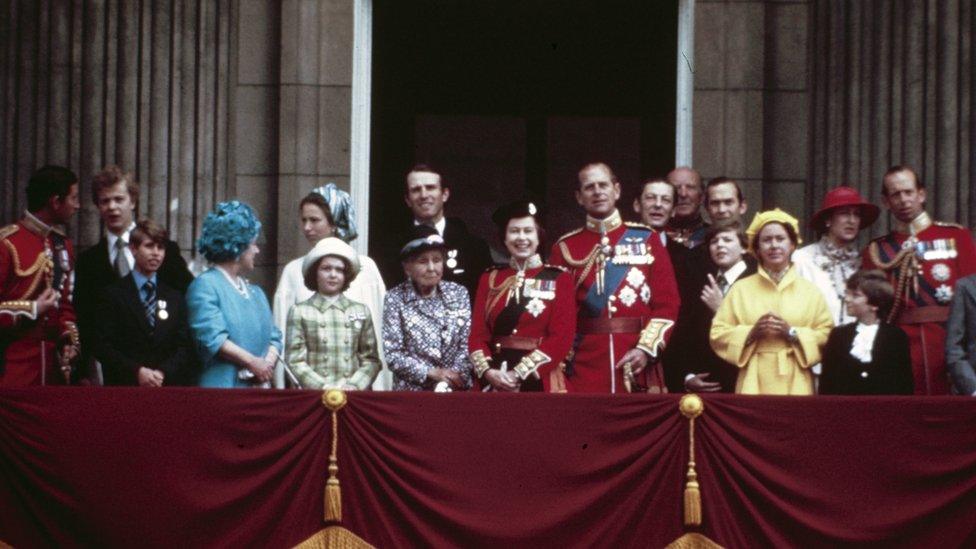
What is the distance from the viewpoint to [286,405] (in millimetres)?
9875

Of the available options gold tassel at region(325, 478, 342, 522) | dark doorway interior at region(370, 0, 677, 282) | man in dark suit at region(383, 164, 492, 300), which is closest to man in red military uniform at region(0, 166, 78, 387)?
man in dark suit at region(383, 164, 492, 300)

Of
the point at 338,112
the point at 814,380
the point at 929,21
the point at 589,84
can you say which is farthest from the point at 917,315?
the point at 589,84

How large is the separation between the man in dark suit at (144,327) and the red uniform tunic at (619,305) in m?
2.25

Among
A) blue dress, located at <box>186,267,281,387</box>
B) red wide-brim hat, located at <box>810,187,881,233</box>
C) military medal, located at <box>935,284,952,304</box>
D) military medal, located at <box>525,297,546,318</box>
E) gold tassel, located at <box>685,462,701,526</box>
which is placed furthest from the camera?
red wide-brim hat, located at <box>810,187,881,233</box>

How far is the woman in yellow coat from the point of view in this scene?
35.6ft

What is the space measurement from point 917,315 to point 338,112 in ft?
15.4

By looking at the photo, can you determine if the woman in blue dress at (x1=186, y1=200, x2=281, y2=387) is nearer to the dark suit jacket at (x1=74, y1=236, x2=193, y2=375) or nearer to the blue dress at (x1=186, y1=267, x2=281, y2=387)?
the blue dress at (x1=186, y1=267, x2=281, y2=387)

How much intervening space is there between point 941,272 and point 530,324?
2.50 m

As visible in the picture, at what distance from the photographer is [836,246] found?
11953 mm

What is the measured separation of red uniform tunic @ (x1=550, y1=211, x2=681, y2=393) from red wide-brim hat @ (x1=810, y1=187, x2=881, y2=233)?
3.89ft

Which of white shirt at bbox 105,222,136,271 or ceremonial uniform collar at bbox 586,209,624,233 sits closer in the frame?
white shirt at bbox 105,222,136,271

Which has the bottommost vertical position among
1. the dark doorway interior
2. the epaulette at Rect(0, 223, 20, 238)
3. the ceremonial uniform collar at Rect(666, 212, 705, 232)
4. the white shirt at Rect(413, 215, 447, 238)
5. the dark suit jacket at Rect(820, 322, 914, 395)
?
the dark suit jacket at Rect(820, 322, 914, 395)

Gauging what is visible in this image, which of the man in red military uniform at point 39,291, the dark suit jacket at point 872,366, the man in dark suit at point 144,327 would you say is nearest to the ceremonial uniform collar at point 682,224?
the dark suit jacket at point 872,366

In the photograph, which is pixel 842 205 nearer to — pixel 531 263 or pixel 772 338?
pixel 772 338
